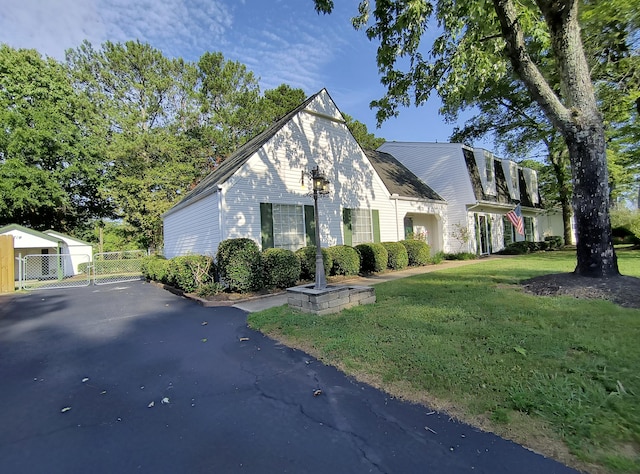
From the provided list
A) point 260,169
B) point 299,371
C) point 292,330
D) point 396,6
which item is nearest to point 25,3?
point 260,169

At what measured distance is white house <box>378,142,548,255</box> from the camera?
1619 centimetres

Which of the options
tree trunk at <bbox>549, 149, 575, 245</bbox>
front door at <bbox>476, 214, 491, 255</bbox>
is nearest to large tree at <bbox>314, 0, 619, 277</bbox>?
front door at <bbox>476, 214, 491, 255</bbox>

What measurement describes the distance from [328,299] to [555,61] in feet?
23.6

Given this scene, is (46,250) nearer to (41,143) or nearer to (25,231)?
(25,231)

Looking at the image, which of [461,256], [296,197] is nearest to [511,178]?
[461,256]

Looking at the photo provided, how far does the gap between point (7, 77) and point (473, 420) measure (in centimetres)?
3335

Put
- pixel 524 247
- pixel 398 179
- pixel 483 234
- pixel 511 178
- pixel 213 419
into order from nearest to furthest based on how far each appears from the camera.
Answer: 1. pixel 213 419
2. pixel 398 179
3. pixel 483 234
4. pixel 524 247
5. pixel 511 178

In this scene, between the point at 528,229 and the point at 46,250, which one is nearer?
the point at 46,250

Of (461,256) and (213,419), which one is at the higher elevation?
(461,256)

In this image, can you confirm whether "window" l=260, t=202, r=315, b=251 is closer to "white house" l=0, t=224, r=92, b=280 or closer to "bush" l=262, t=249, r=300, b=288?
"bush" l=262, t=249, r=300, b=288

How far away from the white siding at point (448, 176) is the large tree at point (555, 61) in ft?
29.6

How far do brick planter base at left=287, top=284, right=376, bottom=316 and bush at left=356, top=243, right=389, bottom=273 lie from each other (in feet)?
15.9

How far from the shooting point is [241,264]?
26.4 ft

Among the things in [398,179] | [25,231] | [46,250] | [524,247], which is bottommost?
[524,247]
